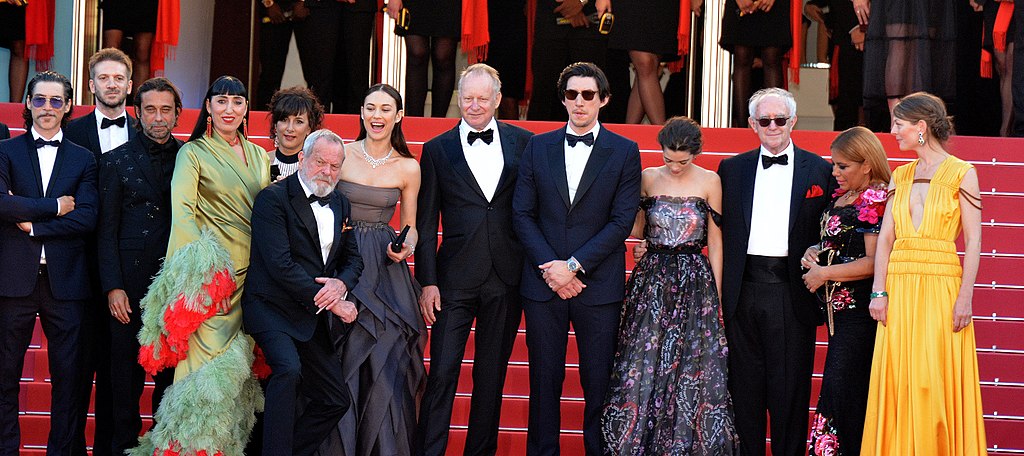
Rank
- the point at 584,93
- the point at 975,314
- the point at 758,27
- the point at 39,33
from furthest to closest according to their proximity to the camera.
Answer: the point at 39,33, the point at 758,27, the point at 975,314, the point at 584,93

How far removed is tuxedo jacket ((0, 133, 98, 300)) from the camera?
5477 millimetres

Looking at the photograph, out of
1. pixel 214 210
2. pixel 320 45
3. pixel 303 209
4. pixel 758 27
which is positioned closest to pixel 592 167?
pixel 303 209

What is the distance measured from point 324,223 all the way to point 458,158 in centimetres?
74

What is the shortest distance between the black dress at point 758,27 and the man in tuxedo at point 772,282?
2984 mm

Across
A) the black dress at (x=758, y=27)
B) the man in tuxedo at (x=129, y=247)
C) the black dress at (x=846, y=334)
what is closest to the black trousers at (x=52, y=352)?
the man in tuxedo at (x=129, y=247)

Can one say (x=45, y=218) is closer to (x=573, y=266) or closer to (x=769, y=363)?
(x=573, y=266)

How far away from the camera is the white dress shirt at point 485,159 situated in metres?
5.53

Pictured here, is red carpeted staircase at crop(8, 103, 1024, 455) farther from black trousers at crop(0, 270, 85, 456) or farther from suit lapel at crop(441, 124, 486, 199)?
suit lapel at crop(441, 124, 486, 199)

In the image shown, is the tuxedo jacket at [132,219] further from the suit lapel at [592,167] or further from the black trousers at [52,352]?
the suit lapel at [592,167]

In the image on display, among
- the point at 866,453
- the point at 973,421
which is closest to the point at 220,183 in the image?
the point at 866,453

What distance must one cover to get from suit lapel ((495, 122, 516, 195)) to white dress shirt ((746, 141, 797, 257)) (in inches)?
45.8

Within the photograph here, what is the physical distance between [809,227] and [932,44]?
9.70 ft

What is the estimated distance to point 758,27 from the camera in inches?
331

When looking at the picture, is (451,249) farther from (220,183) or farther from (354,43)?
(354,43)
